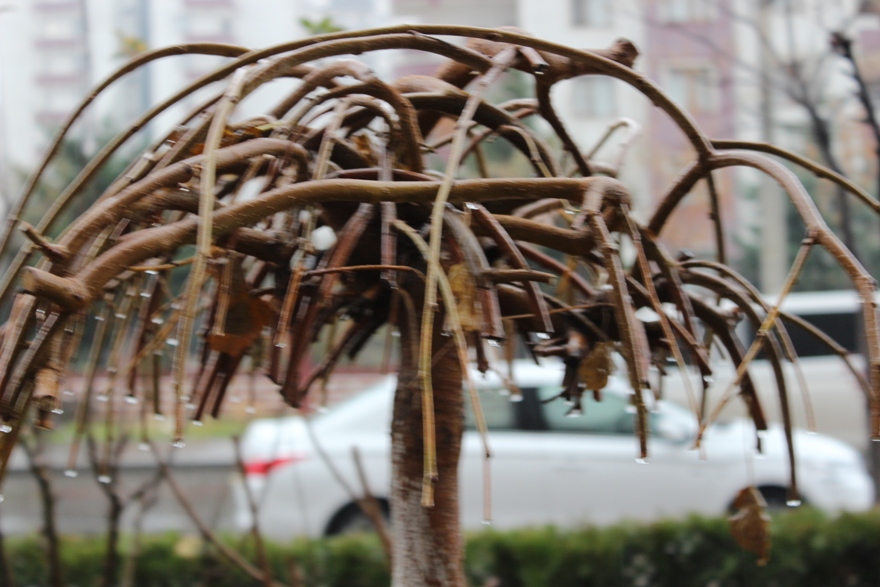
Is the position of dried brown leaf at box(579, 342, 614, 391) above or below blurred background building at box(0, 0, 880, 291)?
below

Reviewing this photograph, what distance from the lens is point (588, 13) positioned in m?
10.8

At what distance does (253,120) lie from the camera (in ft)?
5.17

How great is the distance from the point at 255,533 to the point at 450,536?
68.1 inches

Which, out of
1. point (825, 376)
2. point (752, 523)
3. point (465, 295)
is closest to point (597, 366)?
point (465, 295)

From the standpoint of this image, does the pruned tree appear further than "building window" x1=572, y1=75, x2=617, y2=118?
No

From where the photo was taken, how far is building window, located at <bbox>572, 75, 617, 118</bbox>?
11203mm

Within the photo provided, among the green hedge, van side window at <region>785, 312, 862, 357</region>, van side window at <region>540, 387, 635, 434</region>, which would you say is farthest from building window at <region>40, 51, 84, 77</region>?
van side window at <region>785, 312, 862, 357</region>

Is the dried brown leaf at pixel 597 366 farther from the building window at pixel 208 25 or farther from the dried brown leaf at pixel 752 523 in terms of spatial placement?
the building window at pixel 208 25

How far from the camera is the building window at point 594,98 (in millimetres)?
11203

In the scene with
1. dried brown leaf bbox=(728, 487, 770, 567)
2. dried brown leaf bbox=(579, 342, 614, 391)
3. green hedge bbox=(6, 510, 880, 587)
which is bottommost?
green hedge bbox=(6, 510, 880, 587)

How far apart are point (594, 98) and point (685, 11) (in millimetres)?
1905

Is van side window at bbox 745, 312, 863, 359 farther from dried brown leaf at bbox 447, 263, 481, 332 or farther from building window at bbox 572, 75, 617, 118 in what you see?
dried brown leaf at bbox 447, 263, 481, 332

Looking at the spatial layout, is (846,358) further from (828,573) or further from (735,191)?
(735,191)

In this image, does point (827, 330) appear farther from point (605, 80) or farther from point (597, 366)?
point (597, 366)
